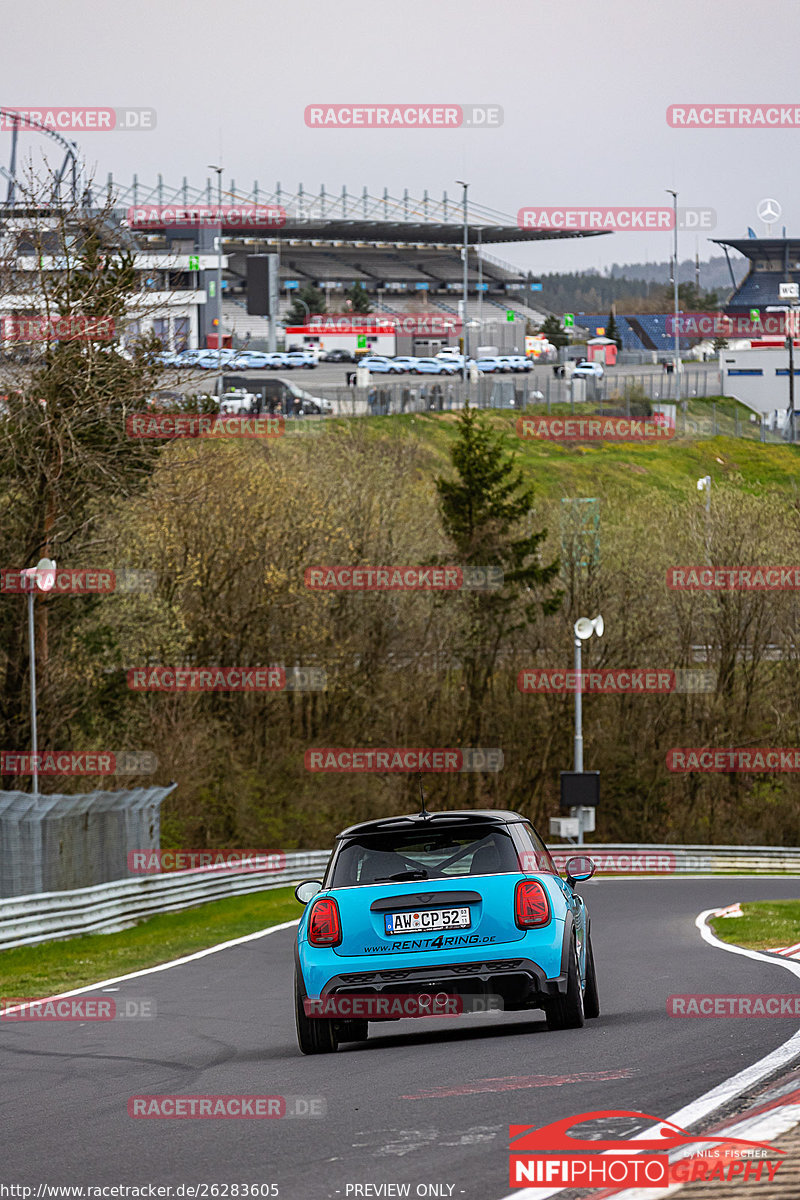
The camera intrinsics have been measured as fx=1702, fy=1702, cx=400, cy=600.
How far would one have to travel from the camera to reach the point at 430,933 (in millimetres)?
9383

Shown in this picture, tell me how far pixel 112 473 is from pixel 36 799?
12.9m

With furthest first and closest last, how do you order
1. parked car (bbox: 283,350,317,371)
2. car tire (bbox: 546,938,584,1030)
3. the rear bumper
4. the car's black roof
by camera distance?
parked car (bbox: 283,350,317,371), the car's black roof, car tire (bbox: 546,938,584,1030), the rear bumper

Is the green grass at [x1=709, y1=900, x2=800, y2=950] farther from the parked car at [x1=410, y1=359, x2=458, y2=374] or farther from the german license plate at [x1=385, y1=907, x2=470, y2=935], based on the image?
the parked car at [x1=410, y1=359, x2=458, y2=374]

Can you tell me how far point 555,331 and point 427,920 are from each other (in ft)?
541

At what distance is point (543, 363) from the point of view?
122875 millimetres

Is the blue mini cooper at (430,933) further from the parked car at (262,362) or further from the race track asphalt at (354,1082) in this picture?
the parked car at (262,362)

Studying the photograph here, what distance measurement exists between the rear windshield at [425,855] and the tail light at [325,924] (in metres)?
0.14

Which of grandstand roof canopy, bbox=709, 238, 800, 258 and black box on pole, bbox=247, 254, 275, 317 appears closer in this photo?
black box on pole, bbox=247, 254, 275, 317

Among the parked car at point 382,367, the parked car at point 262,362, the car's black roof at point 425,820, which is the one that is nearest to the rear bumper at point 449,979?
the car's black roof at point 425,820

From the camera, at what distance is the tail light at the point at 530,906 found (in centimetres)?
940

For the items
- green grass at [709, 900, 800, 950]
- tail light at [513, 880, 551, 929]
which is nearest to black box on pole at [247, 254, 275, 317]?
green grass at [709, 900, 800, 950]

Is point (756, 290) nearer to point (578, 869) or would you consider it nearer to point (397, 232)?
point (397, 232)

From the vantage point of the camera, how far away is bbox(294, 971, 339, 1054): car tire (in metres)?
9.59

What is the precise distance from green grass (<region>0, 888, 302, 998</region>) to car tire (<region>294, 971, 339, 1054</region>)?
7.16m
